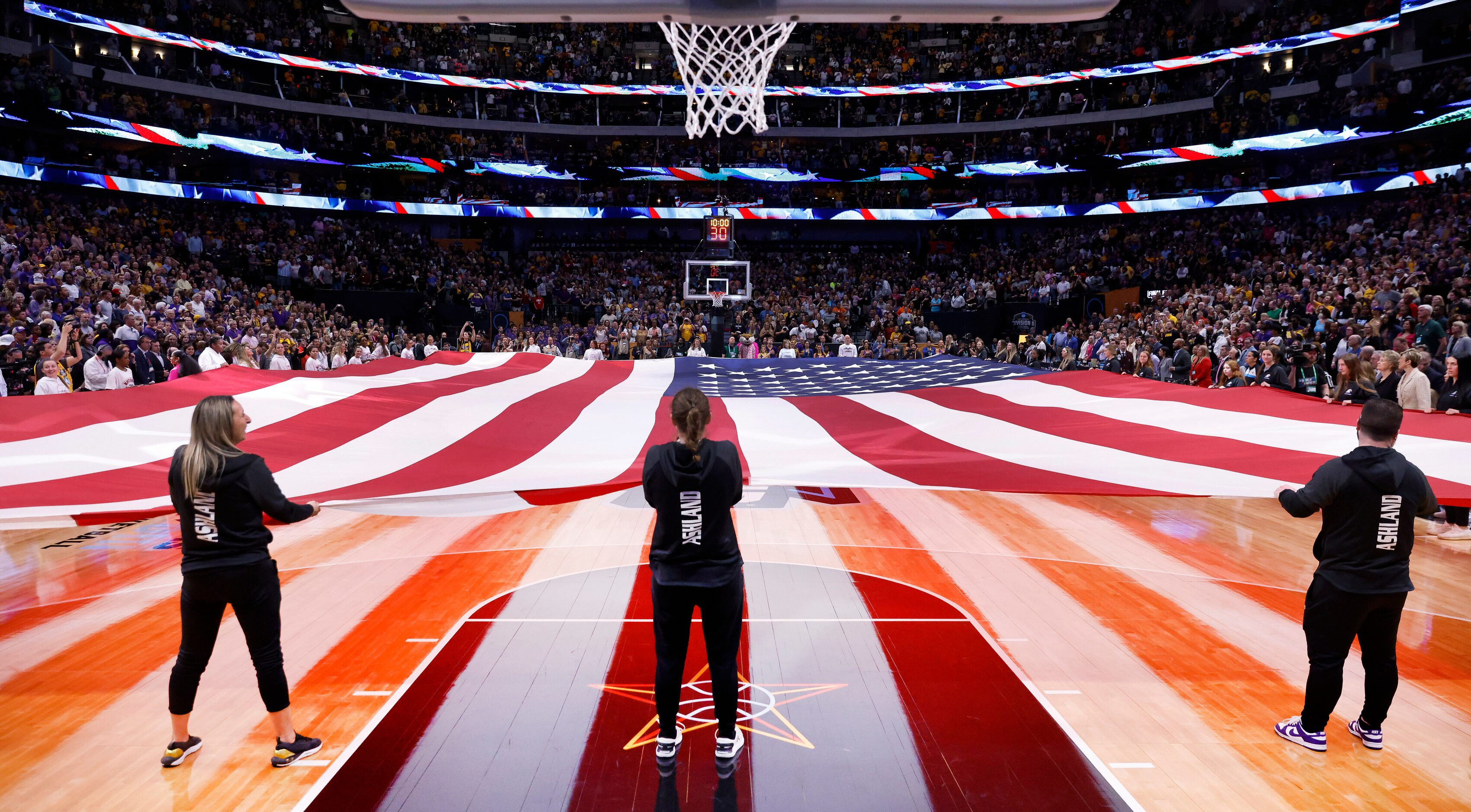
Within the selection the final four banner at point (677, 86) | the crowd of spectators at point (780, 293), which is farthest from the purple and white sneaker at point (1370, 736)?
the final four banner at point (677, 86)

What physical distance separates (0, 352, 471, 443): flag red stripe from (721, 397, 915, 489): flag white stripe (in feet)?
10.6

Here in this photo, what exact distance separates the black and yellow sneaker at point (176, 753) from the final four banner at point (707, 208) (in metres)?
22.1

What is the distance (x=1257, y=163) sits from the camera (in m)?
25.7

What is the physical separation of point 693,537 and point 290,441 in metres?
2.54

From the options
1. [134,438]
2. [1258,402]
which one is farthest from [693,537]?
[1258,402]

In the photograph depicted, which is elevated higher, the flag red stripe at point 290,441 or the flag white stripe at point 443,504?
the flag red stripe at point 290,441

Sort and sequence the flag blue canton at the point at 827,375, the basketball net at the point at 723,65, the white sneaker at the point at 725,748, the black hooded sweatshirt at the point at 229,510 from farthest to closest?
the flag blue canton at the point at 827,375, the basketball net at the point at 723,65, the white sneaker at the point at 725,748, the black hooded sweatshirt at the point at 229,510

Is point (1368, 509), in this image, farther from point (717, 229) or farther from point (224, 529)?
point (717, 229)

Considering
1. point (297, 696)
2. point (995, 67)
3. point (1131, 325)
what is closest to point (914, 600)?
point (297, 696)

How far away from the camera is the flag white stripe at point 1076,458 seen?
3.62 meters

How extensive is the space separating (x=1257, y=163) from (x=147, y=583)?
29.3 meters

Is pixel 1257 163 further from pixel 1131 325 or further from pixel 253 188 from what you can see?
pixel 253 188

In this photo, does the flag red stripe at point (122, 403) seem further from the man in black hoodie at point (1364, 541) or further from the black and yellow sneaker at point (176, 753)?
the man in black hoodie at point (1364, 541)

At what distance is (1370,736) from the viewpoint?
12.4ft
